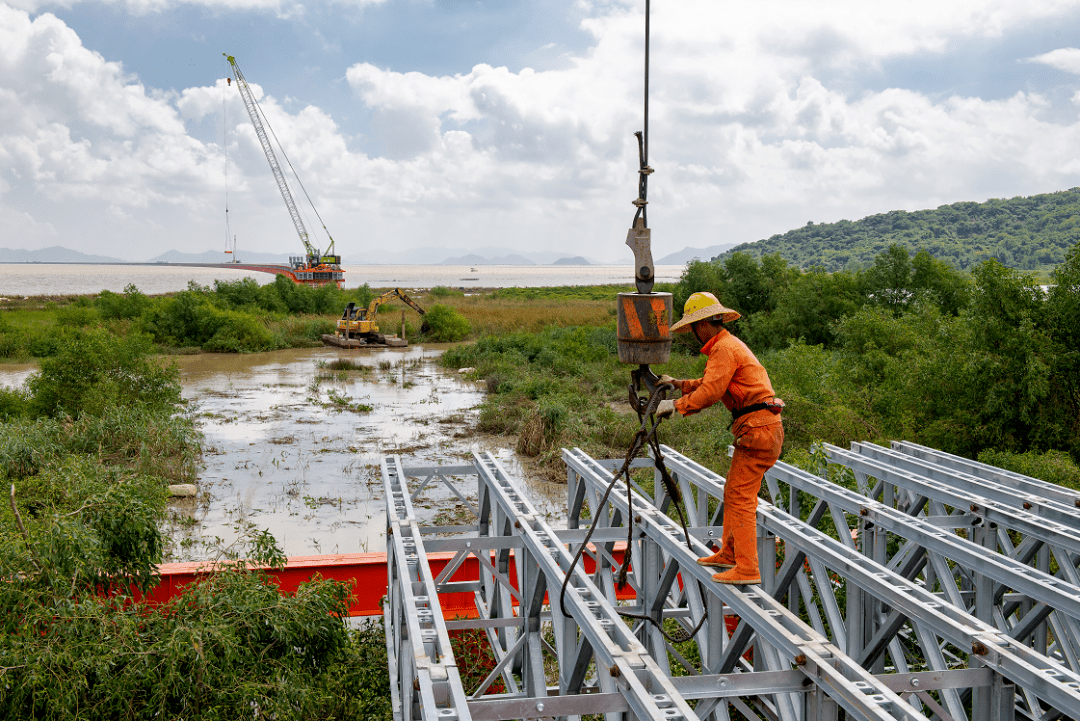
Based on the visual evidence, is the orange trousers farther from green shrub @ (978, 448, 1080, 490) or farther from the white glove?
green shrub @ (978, 448, 1080, 490)

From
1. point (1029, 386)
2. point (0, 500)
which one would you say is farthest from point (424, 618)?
point (1029, 386)

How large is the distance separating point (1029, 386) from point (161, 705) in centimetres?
1170

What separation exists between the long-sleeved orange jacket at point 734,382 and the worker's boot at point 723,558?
29.4 inches

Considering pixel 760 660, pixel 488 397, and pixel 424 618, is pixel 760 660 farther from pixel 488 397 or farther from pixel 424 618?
pixel 488 397

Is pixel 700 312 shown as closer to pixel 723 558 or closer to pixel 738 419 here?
pixel 738 419

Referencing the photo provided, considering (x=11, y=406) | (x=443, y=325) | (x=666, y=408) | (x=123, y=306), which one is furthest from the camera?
(x=443, y=325)

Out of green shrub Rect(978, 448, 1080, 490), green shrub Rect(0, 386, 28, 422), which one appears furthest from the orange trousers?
green shrub Rect(0, 386, 28, 422)

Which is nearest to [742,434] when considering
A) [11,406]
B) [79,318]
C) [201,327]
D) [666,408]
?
[666,408]

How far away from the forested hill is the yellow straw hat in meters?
43.7

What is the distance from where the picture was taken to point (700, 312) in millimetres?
5281

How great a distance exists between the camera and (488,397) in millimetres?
24625

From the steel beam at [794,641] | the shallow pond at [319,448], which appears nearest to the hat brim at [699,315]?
the steel beam at [794,641]

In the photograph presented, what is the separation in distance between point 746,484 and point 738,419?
451 millimetres

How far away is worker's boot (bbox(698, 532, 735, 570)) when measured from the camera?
524cm
